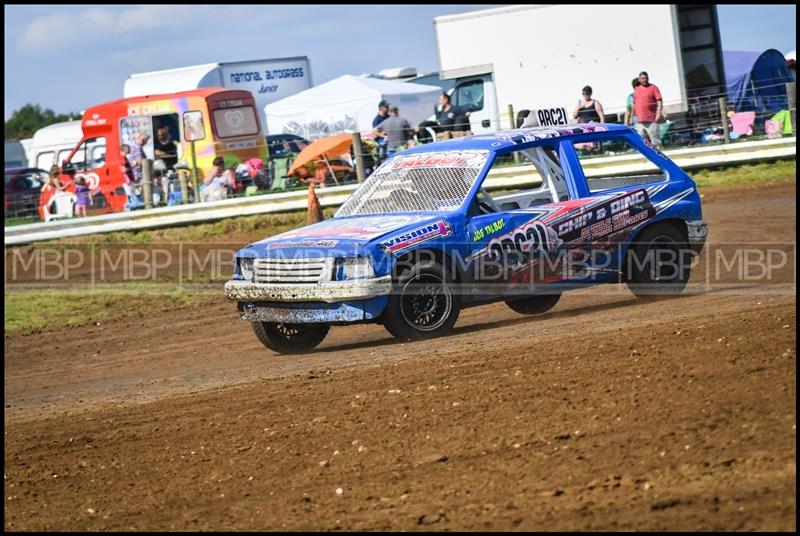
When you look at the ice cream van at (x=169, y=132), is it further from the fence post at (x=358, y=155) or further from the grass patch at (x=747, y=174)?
the grass patch at (x=747, y=174)

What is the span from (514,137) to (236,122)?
15.2 m

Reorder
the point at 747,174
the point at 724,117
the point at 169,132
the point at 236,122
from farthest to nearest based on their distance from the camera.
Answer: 1. the point at 236,122
2. the point at 169,132
3. the point at 724,117
4. the point at 747,174

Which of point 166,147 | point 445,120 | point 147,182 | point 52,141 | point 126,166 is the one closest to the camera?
point 147,182

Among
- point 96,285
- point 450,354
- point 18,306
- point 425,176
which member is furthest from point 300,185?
point 450,354

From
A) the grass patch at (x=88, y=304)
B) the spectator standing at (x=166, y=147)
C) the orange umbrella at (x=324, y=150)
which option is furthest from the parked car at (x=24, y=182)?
the grass patch at (x=88, y=304)

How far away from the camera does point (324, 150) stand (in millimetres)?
22297

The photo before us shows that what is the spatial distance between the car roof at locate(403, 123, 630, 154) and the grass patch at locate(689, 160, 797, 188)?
953 centimetres

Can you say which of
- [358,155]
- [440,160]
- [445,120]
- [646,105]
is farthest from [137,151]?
[440,160]

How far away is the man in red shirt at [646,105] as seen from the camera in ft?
66.2

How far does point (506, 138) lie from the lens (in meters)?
10.4

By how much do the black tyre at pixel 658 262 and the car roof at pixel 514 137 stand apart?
1064 millimetres

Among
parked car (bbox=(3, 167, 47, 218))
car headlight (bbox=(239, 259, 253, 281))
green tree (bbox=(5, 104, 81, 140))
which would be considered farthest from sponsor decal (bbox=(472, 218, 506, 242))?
green tree (bbox=(5, 104, 81, 140))

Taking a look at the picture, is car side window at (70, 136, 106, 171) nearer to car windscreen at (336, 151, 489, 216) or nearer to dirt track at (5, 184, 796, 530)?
car windscreen at (336, 151, 489, 216)

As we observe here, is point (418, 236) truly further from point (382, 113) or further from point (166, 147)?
point (166, 147)
